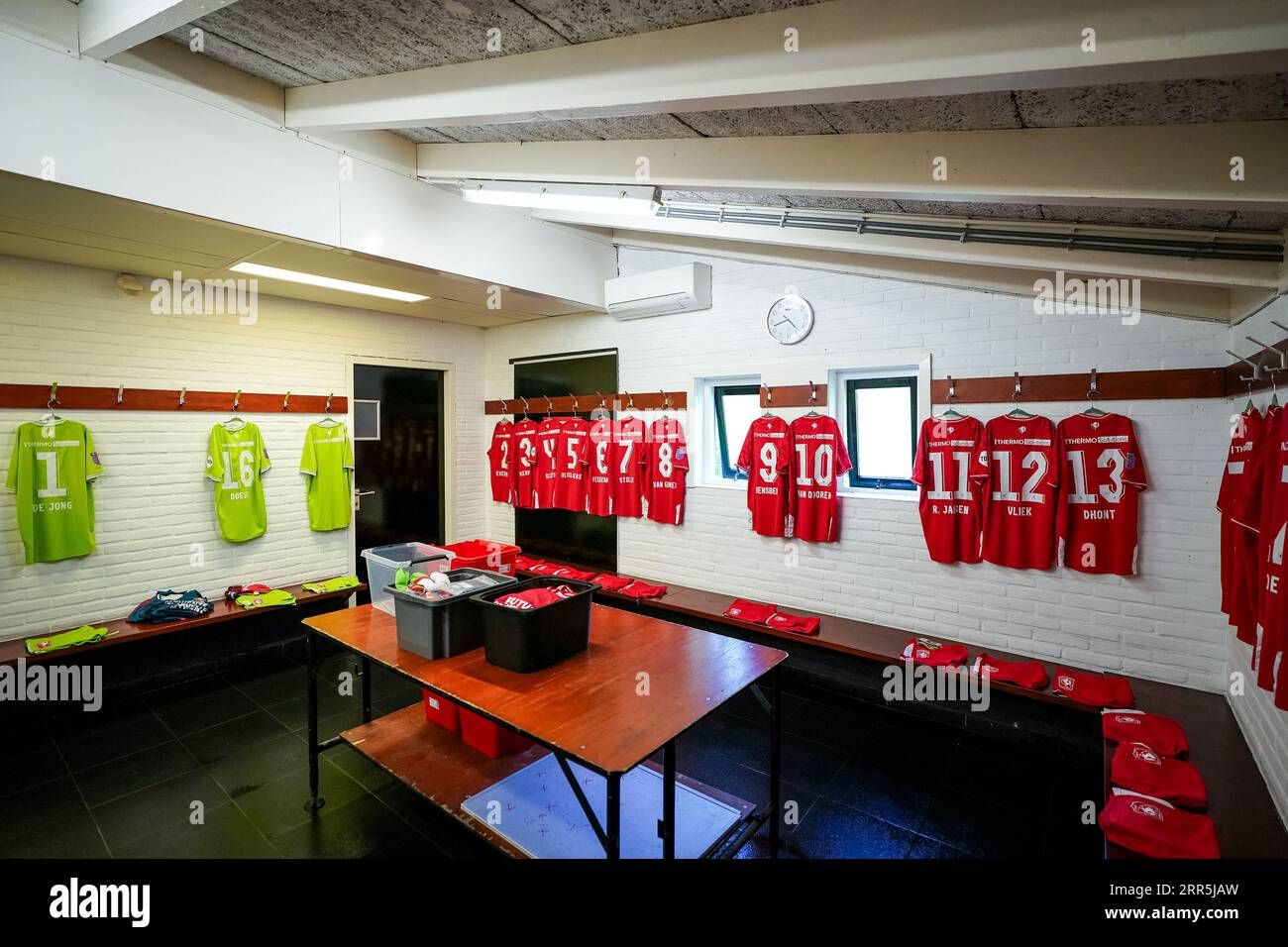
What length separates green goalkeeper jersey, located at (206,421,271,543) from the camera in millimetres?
4555

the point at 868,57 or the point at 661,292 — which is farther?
the point at 661,292

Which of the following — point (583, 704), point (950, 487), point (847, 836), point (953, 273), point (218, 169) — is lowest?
point (847, 836)

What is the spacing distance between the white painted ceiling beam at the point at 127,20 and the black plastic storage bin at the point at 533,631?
2171 mm

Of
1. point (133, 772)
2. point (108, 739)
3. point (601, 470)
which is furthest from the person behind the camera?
point (601, 470)

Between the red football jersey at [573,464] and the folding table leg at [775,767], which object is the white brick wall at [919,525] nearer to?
the red football jersey at [573,464]

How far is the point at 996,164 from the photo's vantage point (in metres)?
2.06

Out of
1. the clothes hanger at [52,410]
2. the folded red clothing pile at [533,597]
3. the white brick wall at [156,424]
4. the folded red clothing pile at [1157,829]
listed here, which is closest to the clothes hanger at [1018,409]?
the folded red clothing pile at [1157,829]

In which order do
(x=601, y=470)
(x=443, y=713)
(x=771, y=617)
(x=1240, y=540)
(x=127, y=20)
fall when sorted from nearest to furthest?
(x=127, y=20) < (x=1240, y=540) < (x=443, y=713) < (x=771, y=617) < (x=601, y=470)

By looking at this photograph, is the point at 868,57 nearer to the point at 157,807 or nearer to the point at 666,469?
the point at 666,469

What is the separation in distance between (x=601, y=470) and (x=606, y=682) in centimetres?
334

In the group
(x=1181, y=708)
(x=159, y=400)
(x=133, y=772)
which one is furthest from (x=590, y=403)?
(x=1181, y=708)

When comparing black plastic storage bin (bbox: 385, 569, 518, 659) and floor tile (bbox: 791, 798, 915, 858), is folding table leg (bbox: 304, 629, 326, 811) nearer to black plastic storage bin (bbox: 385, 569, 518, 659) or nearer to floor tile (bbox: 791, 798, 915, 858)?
black plastic storage bin (bbox: 385, 569, 518, 659)

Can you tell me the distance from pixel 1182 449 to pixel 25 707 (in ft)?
22.1

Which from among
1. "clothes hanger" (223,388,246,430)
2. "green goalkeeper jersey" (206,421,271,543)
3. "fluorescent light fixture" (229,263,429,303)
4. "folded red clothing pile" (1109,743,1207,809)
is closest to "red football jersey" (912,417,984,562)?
"folded red clothing pile" (1109,743,1207,809)
